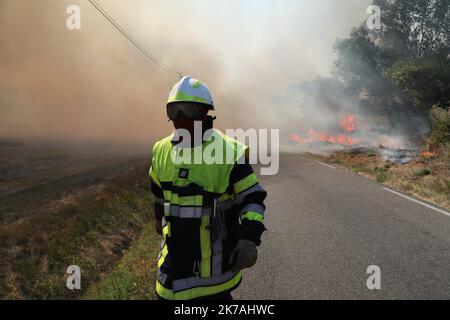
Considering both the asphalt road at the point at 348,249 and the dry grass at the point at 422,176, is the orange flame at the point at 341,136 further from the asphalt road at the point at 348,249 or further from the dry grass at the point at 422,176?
the asphalt road at the point at 348,249

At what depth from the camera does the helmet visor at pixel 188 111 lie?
8.15ft

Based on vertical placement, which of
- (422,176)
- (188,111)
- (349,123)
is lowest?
(422,176)

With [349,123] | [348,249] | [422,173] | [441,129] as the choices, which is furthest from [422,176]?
[349,123]

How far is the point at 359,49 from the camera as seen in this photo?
2439cm

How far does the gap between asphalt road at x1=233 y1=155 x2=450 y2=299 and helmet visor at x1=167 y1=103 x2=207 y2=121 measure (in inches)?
94.0

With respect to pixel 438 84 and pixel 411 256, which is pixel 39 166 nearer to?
pixel 438 84

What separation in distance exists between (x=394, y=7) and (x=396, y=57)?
2.70 meters

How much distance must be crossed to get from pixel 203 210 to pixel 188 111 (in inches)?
23.1

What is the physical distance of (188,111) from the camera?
8.16 ft

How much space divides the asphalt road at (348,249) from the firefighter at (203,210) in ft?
6.12

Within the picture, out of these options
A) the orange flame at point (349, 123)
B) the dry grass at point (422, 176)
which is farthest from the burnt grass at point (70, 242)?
the orange flame at point (349, 123)

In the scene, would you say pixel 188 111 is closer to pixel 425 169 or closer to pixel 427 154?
pixel 425 169

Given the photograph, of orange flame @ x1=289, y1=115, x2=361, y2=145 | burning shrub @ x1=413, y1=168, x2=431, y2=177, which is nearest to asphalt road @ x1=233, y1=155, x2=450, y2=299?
burning shrub @ x1=413, y1=168, x2=431, y2=177
